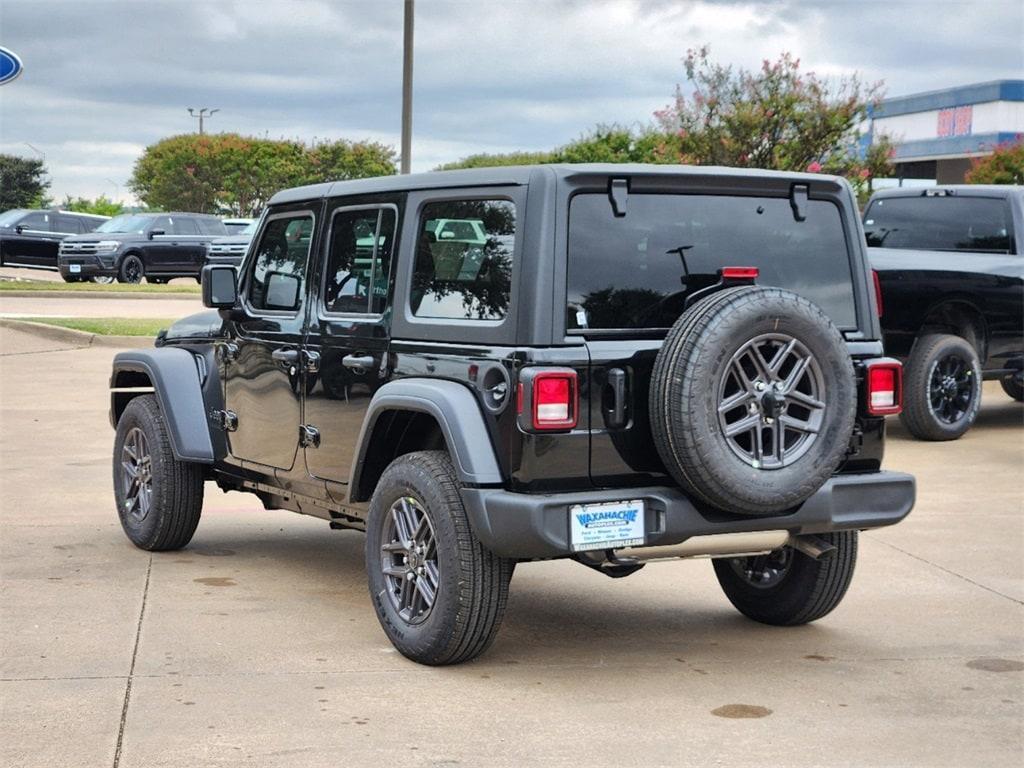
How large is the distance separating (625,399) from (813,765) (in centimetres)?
141

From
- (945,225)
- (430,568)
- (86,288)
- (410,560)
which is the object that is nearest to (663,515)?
(430,568)

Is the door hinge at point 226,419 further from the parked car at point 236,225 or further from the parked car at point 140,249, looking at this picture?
→ the parked car at point 236,225

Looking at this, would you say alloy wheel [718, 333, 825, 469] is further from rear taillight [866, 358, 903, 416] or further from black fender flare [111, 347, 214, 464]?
black fender flare [111, 347, 214, 464]

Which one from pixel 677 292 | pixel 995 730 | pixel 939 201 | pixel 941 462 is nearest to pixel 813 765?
pixel 995 730

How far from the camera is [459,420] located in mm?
5516

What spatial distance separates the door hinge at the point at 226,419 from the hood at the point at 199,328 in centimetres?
39

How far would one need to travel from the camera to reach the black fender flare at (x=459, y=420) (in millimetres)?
5465

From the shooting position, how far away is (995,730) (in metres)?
5.18

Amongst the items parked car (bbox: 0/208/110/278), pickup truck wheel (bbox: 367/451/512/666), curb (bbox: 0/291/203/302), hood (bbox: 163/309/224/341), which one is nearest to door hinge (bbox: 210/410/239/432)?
hood (bbox: 163/309/224/341)

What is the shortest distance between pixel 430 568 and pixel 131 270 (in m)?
29.0

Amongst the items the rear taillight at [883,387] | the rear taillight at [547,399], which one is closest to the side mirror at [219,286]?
the rear taillight at [547,399]

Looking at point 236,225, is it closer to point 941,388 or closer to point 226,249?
point 226,249

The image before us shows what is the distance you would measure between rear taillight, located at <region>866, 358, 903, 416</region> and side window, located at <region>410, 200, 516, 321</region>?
4.76 ft

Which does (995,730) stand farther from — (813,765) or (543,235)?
(543,235)
